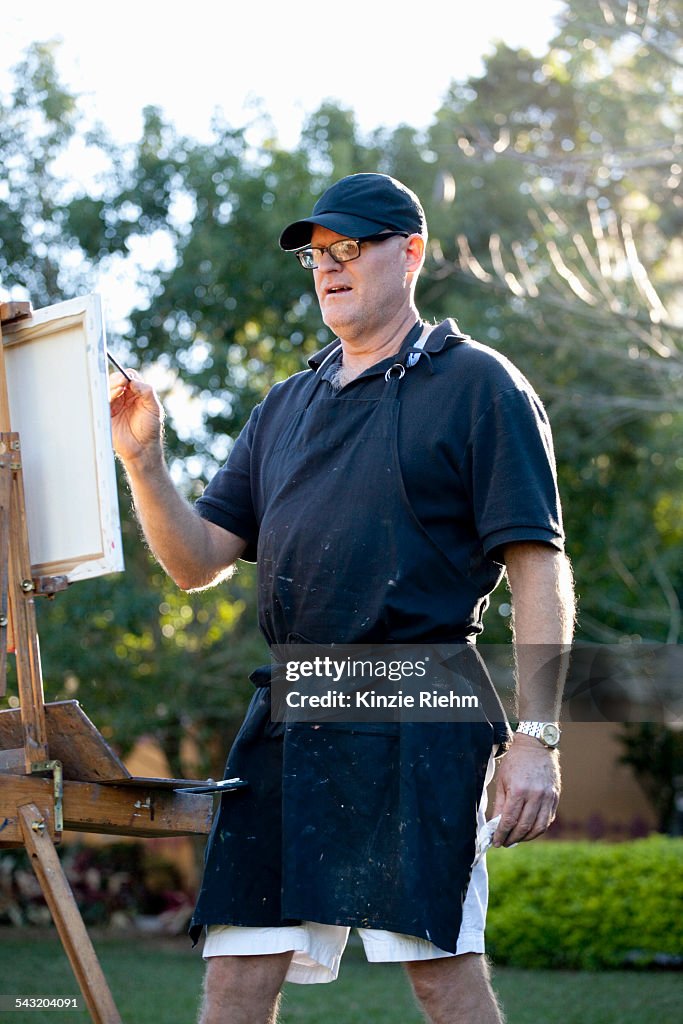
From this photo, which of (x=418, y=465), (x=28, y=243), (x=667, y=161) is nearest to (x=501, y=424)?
(x=418, y=465)

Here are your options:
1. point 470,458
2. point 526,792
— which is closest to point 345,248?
point 470,458

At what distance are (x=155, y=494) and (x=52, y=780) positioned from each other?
681mm

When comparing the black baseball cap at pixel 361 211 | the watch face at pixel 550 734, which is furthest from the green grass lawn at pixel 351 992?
the black baseball cap at pixel 361 211

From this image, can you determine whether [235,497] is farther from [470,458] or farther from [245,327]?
[245,327]

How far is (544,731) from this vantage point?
2.48 m

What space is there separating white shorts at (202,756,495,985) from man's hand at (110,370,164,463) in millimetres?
1035

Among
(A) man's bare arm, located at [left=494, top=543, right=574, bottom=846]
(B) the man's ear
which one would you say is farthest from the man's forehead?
(A) man's bare arm, located at [left=494, top=543, right=574, bottom=846]

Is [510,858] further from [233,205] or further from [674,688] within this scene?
[233,205]

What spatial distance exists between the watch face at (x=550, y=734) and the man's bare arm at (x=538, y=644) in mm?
14

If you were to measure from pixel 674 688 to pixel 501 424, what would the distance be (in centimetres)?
816

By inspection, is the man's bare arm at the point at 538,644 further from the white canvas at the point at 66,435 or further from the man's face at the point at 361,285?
the white canvas at the point at 66,435

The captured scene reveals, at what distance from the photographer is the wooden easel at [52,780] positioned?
2527mm

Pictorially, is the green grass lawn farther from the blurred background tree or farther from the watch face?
the watch face

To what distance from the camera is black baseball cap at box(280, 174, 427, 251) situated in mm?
2775
